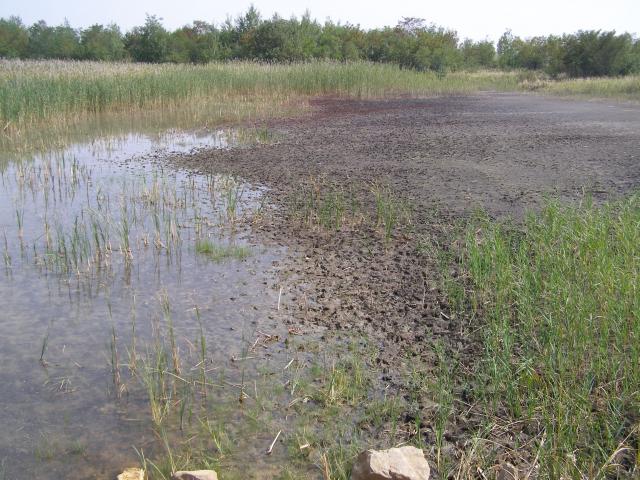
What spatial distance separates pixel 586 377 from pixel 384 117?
15.2 m

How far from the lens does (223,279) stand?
529 cm

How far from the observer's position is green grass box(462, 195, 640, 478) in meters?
2.87

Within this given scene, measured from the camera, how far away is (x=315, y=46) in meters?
38.8

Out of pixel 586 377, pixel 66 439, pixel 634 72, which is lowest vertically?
pixel 66 439

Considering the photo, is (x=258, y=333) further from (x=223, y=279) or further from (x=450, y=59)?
(x=450, y=59)

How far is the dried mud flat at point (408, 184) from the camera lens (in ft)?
14.7

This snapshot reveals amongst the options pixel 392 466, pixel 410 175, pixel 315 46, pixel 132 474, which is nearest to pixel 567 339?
pixel 392 466

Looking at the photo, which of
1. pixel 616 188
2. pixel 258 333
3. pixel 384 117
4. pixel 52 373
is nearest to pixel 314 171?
pixel 616 188

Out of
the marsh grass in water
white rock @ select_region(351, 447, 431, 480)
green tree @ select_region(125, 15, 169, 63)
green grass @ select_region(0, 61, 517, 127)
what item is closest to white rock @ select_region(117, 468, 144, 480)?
the marsh grass in water

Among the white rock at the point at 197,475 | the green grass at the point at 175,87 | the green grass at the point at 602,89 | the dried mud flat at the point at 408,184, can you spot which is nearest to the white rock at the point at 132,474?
the white rock at the point at 197,475

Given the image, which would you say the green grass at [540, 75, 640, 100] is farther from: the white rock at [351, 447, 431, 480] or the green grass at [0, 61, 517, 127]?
the white rock at [351, 447, 431, 480]

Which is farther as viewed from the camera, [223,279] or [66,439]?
[223,279]

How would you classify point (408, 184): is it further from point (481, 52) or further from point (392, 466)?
point (481, 52)

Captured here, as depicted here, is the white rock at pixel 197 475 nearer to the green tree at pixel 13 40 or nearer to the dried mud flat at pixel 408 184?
the dried mud flat at pixel 408 184
